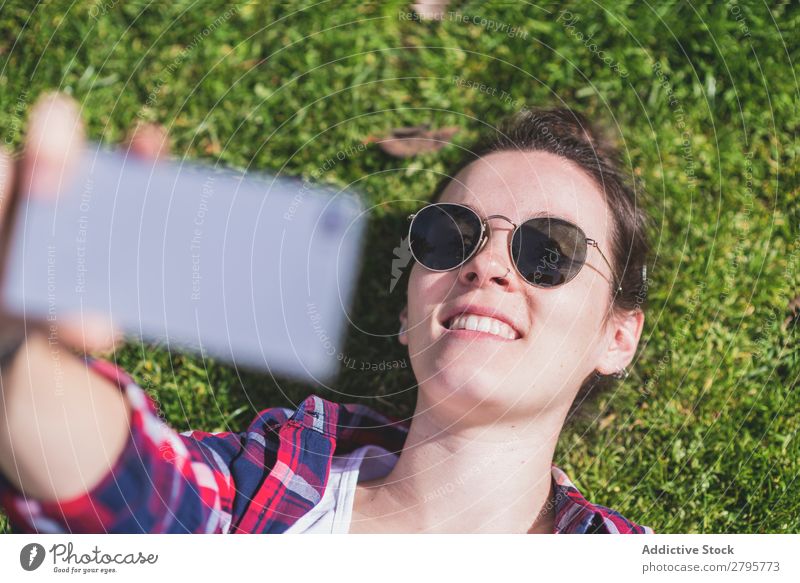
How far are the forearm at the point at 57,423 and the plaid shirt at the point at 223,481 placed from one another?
3 centimetres

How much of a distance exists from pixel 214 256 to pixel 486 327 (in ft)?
2.09

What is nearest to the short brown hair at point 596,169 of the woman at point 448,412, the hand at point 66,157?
the woman at point 448,412

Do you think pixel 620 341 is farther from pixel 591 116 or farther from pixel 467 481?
pixel 591 116

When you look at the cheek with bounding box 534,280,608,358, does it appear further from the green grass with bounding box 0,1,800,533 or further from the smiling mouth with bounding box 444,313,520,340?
the green grass with bounding box 0,1,800,533

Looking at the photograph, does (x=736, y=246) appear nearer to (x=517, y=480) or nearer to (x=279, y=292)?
(x=517, y=480)

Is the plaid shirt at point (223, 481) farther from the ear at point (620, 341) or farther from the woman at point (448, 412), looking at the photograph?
Answer: the ear at point (620, 341)

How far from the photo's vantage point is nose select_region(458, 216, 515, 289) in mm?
1326

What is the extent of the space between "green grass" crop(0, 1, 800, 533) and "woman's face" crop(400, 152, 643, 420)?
0.25 m

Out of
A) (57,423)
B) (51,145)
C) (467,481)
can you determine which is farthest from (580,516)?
(51,145)

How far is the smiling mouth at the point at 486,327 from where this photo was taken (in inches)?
52.1

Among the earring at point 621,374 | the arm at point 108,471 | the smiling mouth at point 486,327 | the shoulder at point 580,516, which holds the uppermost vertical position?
the smiling mouth at point 486,327

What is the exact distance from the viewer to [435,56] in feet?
5.46

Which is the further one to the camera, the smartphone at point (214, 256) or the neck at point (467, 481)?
the smartphone at point (214, 256)
